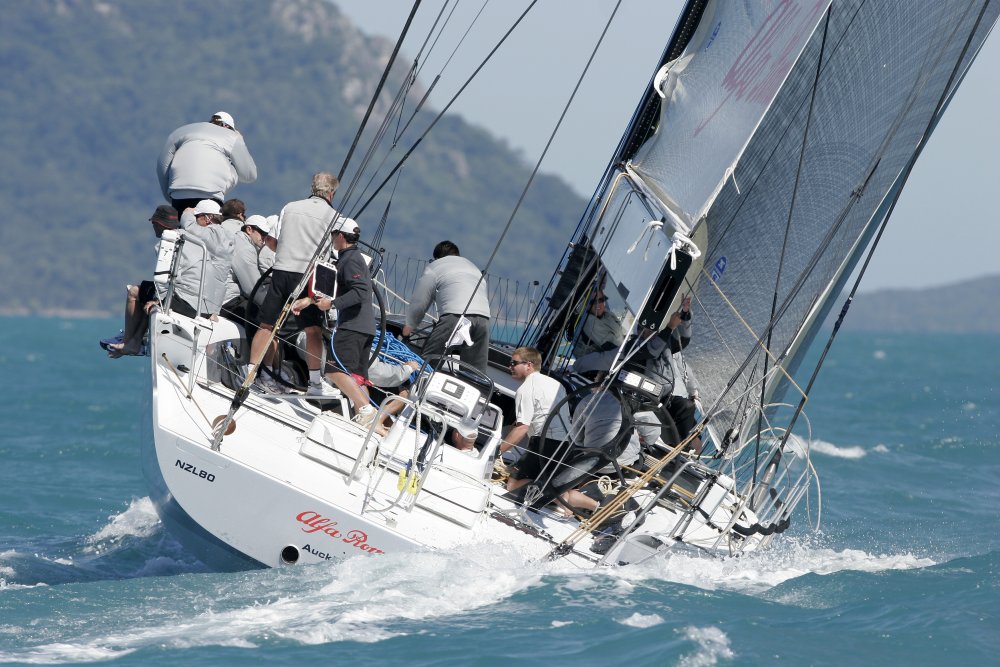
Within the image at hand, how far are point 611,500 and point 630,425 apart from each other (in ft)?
1.21

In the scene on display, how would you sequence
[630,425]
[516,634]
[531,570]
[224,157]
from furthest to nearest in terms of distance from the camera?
[224,157], [630,425], [531,570], [516,634]

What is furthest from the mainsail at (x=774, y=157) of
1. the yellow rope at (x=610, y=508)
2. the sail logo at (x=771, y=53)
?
the yellow rope at (x=610, y=508)

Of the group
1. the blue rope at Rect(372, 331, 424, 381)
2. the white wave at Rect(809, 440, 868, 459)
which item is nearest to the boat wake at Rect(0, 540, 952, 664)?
the blue rope at Rect(372, 331, 424, 381)

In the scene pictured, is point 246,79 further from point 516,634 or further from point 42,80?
point 516,634

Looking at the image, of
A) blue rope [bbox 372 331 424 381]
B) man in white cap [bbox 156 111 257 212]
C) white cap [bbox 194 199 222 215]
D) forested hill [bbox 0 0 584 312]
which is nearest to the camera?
white cap [bbox 194 199 222 215]

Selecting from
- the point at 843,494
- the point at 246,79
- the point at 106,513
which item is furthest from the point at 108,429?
the point at 246,79

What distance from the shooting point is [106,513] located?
9188mm

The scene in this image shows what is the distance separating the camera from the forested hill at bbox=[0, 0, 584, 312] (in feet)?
349

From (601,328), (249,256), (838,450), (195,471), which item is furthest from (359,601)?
(838,450)

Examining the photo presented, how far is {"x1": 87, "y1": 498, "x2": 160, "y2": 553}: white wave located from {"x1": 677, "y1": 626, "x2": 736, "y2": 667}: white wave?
11.3ft

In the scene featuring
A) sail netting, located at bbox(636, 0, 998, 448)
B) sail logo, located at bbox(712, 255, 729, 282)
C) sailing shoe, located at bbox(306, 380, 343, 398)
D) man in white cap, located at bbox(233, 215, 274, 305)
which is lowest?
sailing shoe, located at bbox(306, 380, 343, 398)

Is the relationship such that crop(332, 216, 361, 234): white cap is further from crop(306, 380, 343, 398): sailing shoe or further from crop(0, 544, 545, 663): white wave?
crop(0, 544, 545, 663): white wave

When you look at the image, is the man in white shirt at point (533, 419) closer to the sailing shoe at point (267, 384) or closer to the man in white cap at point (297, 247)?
the man in white cap at point (297, 247)

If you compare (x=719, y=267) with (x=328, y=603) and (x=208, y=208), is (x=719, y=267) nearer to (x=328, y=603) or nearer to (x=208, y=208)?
(x=208, y=208)
